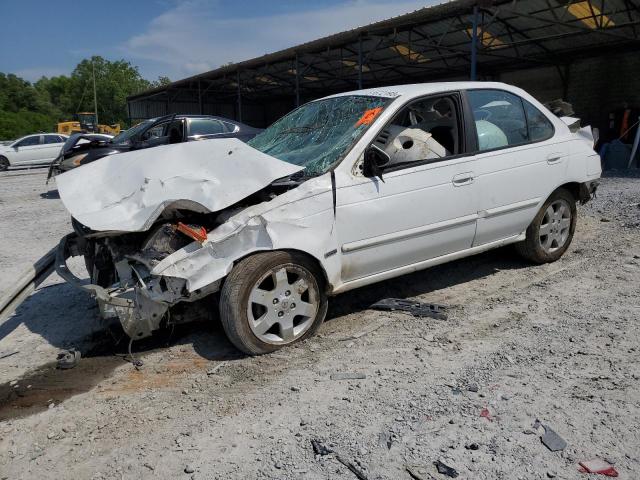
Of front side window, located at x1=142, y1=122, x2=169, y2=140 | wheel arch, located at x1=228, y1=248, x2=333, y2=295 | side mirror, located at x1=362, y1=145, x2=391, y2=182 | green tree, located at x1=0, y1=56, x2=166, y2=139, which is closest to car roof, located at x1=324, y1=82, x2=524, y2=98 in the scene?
side mirror, located at x1=362, y1=145, x2=391, y2=182

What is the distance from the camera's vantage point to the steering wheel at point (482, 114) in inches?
166

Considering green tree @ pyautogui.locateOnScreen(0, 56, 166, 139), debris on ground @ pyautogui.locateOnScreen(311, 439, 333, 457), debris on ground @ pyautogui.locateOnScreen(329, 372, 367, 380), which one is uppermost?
green tree @ pyautogui.locateOnScreen(0, 56, 166, 139)

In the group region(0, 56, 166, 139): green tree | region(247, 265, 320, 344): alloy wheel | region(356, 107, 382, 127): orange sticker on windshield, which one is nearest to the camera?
region(247, 265, 320, 344): alloy wheel

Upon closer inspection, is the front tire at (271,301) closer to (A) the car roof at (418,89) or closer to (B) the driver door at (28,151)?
(A) the car roof at (418,89)

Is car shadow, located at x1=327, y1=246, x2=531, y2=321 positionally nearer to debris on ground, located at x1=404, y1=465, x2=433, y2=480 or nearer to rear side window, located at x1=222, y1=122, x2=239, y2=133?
debris on ground, located at x1=404, y1=465, x2=433, y2=480

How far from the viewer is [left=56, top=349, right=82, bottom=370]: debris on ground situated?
3367 millimetres

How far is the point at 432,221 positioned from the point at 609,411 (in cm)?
176

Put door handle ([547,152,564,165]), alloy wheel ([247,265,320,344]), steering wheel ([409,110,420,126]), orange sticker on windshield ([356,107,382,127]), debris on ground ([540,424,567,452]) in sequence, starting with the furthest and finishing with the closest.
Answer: door handle ([547,152,564,165]) < steering wheel ([409,110,420,126]) < orange sticker on windshield ([356,107,382,127]) < alloy wheel ([247,265,320,344]) < debris on ground ([540,424,567,452])

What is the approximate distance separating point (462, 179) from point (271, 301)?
1838 mm

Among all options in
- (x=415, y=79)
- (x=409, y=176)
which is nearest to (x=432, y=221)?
(x=409, y=176)

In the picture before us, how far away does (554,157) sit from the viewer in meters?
4.57

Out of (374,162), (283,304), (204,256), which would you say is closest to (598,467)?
(283,304)

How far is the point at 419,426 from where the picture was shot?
2498 mm

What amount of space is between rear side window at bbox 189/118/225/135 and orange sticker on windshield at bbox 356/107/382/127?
Answer: 6.63 meters
